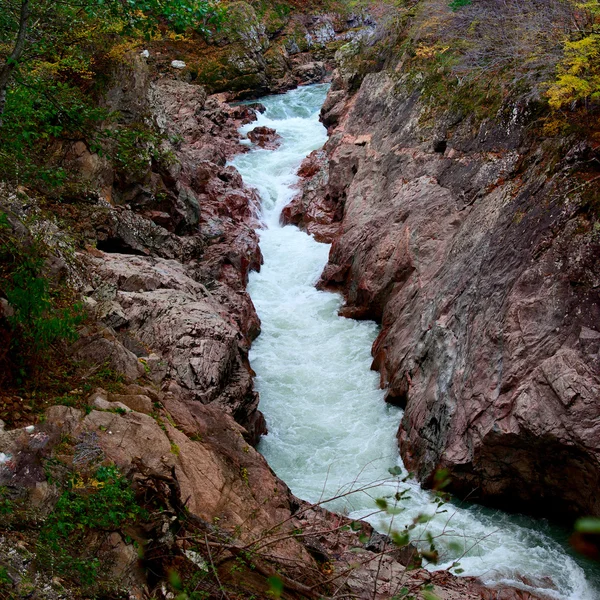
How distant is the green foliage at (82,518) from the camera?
3.56m

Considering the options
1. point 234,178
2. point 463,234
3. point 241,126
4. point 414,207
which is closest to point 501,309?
point 463,234

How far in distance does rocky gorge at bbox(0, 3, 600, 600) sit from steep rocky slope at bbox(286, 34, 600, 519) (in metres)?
0.04

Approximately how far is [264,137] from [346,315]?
13.6m

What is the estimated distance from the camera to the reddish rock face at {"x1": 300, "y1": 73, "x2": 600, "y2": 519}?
24.2 ft

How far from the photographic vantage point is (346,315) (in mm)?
14672

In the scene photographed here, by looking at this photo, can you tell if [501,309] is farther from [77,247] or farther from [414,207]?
[77,247]

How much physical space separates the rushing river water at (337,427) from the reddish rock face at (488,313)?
0.51 metres

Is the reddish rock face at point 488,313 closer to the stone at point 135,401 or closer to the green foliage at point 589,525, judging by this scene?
the stone at point 135,401

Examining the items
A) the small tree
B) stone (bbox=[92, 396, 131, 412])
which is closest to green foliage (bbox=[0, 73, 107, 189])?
the small tree

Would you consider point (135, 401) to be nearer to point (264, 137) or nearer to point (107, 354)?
point (107, 354)

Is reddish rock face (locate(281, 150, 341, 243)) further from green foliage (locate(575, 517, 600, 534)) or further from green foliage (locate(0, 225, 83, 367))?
green foliage (locate(575, 517, 600, 534))

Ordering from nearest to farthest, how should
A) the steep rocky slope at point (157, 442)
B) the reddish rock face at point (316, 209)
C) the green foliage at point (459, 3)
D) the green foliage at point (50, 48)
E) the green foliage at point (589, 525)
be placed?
1. the green foliage at point (589, 525)
2. the steep rocky slope at point (157, 442)
3. the green foliage at point (50, 48)
4. the green foliage at point (459, 3)
5. the reddish rock face at point (316, 209)

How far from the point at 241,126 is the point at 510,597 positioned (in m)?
24.4

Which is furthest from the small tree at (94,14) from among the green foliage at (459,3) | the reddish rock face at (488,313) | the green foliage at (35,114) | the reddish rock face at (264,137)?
the reddish rock face at (264,137)
